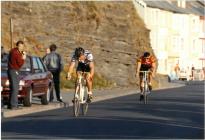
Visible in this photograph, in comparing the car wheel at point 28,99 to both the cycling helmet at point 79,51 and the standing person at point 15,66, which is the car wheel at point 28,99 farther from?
the cycling helmet at point 79,51

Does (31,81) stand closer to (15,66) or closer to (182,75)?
(15,66)

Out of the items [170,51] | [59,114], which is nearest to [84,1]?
[59,114]

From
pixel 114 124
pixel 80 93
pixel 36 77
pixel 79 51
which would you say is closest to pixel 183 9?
pixel 36 77

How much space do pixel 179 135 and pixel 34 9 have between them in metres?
27.7

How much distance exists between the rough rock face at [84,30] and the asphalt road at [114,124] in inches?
723

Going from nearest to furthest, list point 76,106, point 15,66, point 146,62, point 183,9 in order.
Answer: point 76,106 < point 15,66 < point 146,62 < point 183,9

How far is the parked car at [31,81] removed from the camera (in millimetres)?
21336

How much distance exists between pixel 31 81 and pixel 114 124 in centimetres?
581

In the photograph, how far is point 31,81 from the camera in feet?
71.4

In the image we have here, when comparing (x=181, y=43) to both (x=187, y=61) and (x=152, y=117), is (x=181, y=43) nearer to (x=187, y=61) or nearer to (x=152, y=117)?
(x=187, y=61)

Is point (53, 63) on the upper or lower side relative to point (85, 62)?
upper

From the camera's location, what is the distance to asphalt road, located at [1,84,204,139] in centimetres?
→ 1429

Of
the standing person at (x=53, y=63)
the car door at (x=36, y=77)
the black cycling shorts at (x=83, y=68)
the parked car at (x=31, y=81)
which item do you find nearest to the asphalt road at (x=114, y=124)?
the black cycling shorts at (x=83, y=68)

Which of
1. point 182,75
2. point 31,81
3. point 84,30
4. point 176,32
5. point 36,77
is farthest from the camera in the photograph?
point 176,32
